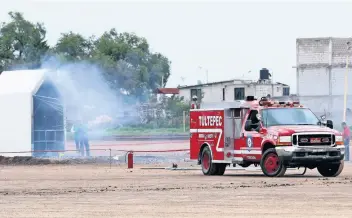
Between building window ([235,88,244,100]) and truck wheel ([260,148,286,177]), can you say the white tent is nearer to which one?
truck wheel ([260,148,286,177])

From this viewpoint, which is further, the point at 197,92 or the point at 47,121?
the point at 197,92

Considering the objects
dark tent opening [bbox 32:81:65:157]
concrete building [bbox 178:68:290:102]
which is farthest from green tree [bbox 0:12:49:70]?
dark tent opening [bbox 32:81:65:157]

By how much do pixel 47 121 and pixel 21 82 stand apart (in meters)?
2.76

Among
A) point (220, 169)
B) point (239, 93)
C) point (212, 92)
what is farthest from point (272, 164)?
point (212, 92)

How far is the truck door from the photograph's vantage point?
30047mm

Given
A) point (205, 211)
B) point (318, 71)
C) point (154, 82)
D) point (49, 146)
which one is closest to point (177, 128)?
point (318, 71)

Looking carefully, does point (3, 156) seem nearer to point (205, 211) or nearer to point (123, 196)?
point (123, 196)

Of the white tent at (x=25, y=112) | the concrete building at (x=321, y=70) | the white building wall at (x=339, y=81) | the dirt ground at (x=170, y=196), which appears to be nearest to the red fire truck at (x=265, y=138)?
the dirt ground at (x=170, y=196)

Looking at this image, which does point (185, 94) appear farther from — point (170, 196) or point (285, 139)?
point (170, 196)

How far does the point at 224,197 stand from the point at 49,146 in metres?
26.2

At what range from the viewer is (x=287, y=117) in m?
30.0

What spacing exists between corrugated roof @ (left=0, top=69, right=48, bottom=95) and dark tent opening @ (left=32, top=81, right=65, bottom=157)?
55 centimetres

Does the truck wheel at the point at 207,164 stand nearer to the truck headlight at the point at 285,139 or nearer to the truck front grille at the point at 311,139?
the truck headlight at the point at 285,139

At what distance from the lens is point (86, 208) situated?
61.5 feet
